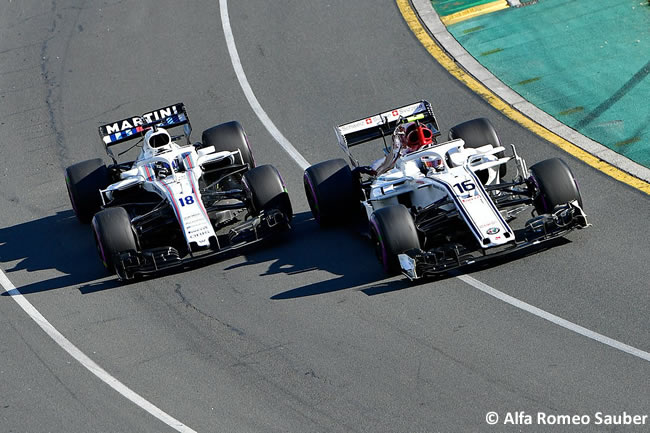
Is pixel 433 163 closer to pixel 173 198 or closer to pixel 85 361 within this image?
pixel 173 198

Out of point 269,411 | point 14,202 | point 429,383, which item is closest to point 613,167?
point 429,383

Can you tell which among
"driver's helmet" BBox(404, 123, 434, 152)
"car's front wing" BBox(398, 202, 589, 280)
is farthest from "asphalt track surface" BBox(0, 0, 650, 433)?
"driver's helmet" BBox(404, 123, 434, 152)

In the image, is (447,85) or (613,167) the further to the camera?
(447,85)

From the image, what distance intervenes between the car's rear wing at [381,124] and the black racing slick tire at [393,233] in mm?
2792

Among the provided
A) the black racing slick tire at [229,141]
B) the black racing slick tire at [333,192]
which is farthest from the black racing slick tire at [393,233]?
the black racing slick tire at [229,141]

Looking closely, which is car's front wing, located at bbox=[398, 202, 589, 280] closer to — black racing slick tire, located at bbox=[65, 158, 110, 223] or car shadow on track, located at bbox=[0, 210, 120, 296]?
car shadow on track, located at bbox=[0, 210, 120, 296]

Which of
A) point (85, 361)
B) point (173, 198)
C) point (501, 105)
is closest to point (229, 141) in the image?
point (173, 198)

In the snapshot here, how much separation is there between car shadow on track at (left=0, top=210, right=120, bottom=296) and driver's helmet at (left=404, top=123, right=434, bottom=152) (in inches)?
177

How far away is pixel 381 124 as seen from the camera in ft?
55.1

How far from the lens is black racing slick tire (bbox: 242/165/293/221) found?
51.8 ft

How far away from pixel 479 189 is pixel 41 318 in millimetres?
6035

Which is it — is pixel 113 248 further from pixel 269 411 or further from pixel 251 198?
pixel 269 411

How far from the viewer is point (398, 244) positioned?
13.8 m

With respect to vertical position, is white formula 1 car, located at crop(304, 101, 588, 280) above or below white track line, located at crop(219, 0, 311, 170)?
below
